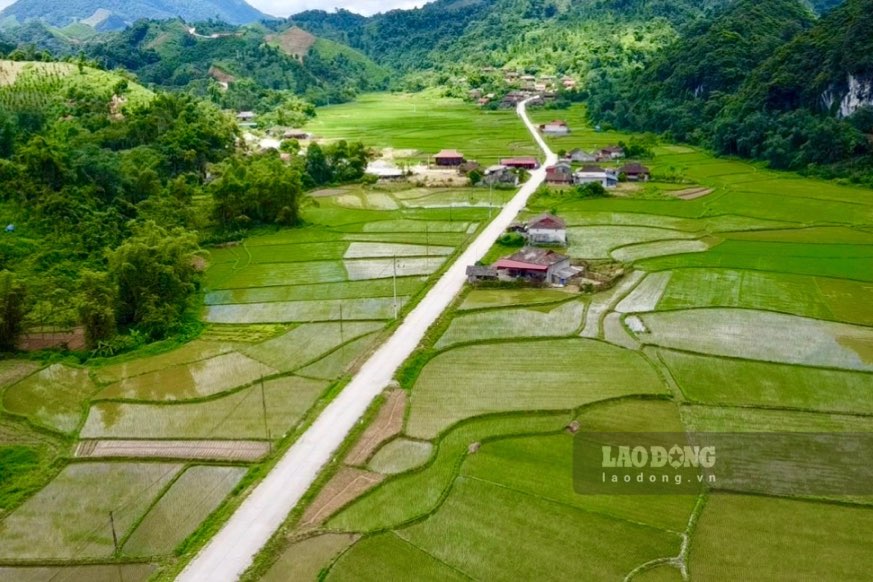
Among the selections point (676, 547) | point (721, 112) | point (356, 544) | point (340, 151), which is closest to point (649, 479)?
point (676, 547)

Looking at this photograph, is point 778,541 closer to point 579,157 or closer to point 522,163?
point 522,163

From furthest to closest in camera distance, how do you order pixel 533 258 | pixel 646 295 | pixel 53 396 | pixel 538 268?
pixel 533 258 < pixel 538 268 < pixel 646 295 < pixel 53 396

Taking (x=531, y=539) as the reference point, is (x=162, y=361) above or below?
above

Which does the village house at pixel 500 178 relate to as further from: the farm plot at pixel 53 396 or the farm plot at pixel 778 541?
the farm plot at pixel 778 541

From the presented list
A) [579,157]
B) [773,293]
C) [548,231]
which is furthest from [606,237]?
[579,157]

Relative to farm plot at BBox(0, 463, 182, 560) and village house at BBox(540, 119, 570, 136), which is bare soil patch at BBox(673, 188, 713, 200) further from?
farm plot at BBox(0, 463, 182, 560)

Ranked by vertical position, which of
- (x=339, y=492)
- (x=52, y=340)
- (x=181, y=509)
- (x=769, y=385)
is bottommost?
(x=181, y=509)
